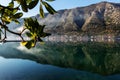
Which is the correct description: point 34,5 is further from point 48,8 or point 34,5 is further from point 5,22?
point 5,22

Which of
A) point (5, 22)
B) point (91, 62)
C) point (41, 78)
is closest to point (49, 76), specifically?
point (41, 78)

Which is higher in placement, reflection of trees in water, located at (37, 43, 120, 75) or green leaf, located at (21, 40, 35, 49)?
green leaf, located at (21, 40, 35, 49)

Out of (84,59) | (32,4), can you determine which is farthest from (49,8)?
(84,59)

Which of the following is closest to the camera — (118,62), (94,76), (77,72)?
(94,76)

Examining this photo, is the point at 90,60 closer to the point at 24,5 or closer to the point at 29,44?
the point at 29,44

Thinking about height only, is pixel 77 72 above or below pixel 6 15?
below

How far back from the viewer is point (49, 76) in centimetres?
4725

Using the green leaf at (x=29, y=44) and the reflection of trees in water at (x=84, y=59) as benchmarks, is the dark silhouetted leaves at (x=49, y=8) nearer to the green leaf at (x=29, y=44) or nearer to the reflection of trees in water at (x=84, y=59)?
the green leaf at (x=29, y=44)

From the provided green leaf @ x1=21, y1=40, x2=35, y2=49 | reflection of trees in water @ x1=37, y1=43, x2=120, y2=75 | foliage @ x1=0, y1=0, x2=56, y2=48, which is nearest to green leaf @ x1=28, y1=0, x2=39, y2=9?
foliage @ x1=0, y1=0, x2=56, y2=48

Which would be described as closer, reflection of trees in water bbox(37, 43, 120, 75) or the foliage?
the foliage

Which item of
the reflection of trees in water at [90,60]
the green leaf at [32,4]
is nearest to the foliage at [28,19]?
the green leaf at [32,4]

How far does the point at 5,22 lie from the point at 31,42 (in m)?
0.25

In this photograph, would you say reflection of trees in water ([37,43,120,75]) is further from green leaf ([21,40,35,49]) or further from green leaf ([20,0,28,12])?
green leaf ([20,0,28,12])

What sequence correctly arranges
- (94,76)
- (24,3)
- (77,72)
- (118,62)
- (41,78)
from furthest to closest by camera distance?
(118,62), (77,72), (94,76), (41,78), (24,3)
